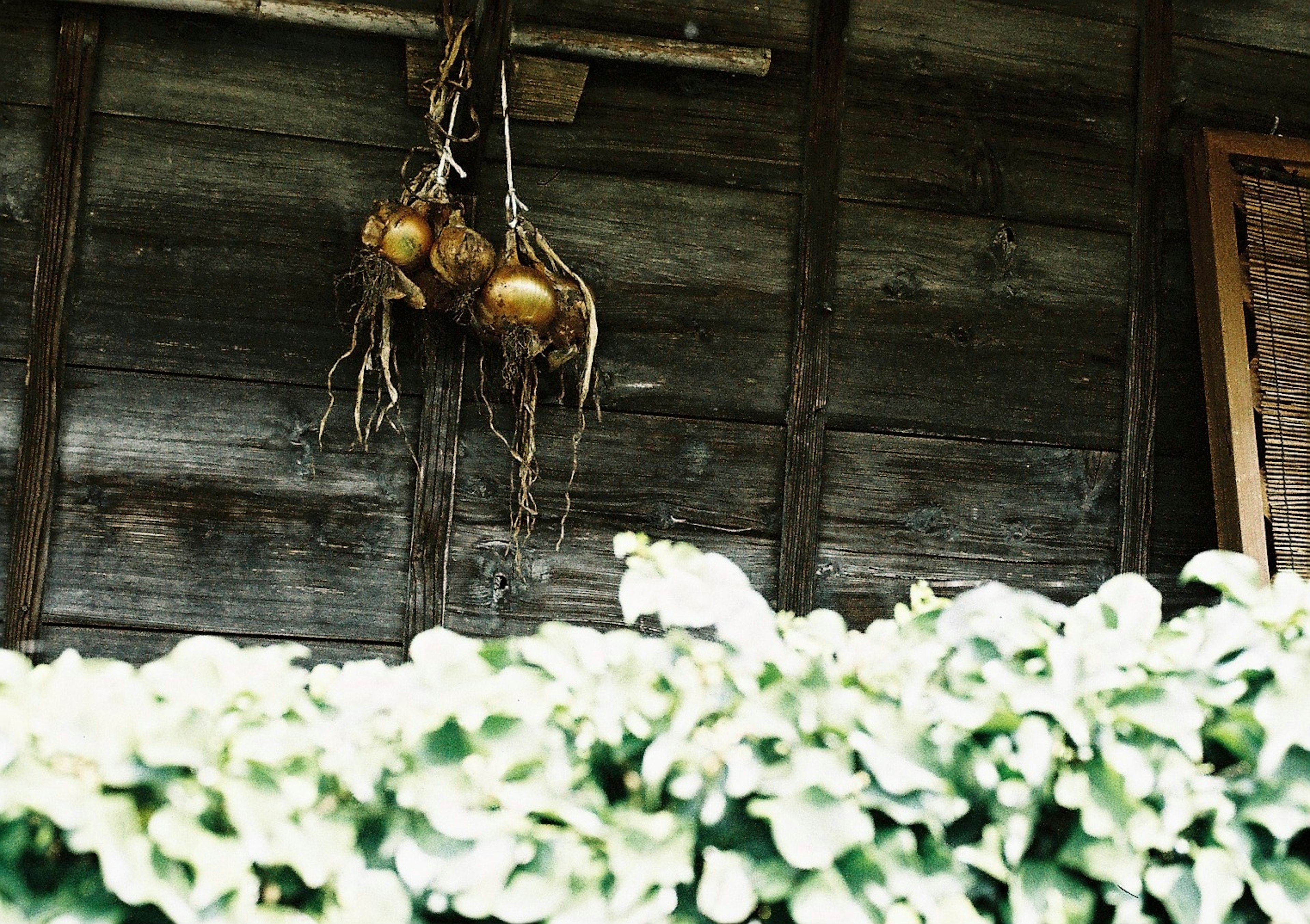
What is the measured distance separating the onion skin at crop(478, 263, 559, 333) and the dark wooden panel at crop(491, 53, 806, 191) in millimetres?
391

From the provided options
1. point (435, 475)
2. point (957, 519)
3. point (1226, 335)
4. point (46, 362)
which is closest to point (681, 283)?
point (435, 475)

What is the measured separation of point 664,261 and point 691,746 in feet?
6.15

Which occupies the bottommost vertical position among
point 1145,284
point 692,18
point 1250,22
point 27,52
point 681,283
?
point 681,283

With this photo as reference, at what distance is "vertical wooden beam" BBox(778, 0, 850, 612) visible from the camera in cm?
259

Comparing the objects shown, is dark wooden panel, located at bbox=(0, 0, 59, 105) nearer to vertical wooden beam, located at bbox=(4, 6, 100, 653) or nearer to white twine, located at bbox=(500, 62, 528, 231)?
vertical wooden beam, located at bbox=(4, 6, 100, 653)

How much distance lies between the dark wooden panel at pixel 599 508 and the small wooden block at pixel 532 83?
676mm

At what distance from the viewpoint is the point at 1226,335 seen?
256 cm

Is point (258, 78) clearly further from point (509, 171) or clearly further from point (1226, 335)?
point (1226, 335)

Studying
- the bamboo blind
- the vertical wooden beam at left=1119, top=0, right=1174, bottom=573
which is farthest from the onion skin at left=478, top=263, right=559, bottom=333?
the bamboo blind

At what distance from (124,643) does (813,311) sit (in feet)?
5.58

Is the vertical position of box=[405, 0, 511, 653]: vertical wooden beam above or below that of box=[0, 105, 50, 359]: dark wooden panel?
below

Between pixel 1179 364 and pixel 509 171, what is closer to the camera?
pixel 509 171

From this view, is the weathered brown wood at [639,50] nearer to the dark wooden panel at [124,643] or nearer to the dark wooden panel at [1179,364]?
the dark wooden panel at [1179,364]

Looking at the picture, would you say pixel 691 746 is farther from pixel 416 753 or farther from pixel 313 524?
pixel 313 524
